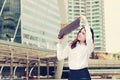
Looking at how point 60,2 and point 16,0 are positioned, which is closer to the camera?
point 60,2

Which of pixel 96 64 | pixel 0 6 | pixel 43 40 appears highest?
pixel 0 6

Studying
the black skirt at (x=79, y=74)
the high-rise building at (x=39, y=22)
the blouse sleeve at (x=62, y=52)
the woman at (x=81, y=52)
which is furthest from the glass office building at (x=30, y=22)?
the black skirt at (x=79, y=74)

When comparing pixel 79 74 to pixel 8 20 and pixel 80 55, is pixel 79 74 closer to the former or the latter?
pixel 80 55

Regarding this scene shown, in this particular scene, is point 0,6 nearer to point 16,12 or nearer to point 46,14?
point 16,12

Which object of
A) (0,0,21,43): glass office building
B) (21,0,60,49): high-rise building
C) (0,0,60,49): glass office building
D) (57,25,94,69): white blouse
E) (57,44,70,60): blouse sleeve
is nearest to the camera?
(57,25,94,69): white blouse

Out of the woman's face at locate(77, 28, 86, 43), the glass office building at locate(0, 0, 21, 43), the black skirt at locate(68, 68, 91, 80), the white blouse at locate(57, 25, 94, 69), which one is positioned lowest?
the black skirt at locate(68, 68, 91, 80)

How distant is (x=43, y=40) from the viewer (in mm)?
132125

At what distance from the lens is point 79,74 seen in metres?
4.84

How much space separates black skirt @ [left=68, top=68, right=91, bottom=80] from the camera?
4.79 m

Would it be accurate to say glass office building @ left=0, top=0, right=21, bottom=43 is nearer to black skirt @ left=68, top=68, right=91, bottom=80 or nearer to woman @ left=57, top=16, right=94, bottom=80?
woman @ left=57, top=16, right=94, bottom=80

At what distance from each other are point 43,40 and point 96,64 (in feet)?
113

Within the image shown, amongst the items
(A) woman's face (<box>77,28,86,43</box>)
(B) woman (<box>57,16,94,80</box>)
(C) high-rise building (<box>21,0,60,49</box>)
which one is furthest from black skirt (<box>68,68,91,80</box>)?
(C) high-rise building (<box>21,0,60,49</box>)

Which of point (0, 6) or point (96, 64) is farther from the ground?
point (0, 6)

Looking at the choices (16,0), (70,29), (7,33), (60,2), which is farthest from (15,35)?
(70,29)
